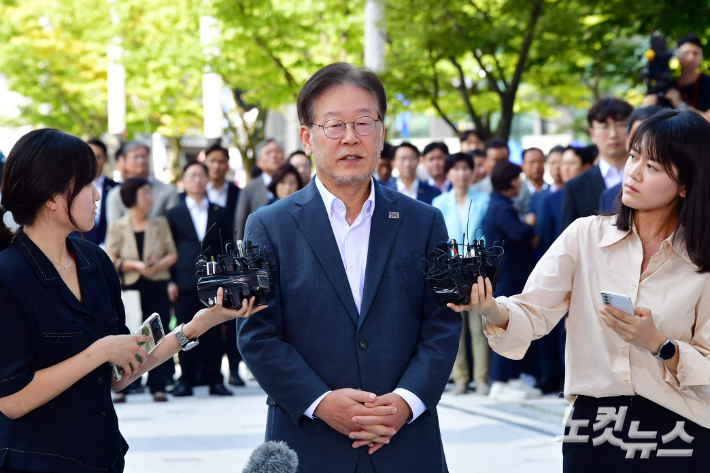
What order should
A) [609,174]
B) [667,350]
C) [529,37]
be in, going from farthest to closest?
[529,37]
[609,174]
[667,350]

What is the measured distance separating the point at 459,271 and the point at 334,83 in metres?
0.84

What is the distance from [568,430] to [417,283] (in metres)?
0.74

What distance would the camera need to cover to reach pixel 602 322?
287cm

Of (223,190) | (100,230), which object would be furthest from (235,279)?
(223,190)

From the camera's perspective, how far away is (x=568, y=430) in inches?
116

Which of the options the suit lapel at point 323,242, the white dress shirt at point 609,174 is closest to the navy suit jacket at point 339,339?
the suit lapel at point 323,242

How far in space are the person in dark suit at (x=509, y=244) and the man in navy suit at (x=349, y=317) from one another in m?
4.87

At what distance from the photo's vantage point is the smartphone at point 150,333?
289 centimetres

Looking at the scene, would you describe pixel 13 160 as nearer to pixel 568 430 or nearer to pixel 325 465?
pixel 325 465

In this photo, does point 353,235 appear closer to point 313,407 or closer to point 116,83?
point 313,407

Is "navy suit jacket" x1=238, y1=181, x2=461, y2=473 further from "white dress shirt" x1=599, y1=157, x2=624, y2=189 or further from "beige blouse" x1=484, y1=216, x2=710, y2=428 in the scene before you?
"white dress shirt" x1=599, y1=157, x2=624, y2=189

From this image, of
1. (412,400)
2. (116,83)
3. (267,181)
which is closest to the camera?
(412,400)

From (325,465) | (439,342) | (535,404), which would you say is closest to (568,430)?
(439,342)

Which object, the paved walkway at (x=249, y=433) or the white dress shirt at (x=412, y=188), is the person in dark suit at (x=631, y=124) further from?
the white dress shirt at (x=412, y=188)
